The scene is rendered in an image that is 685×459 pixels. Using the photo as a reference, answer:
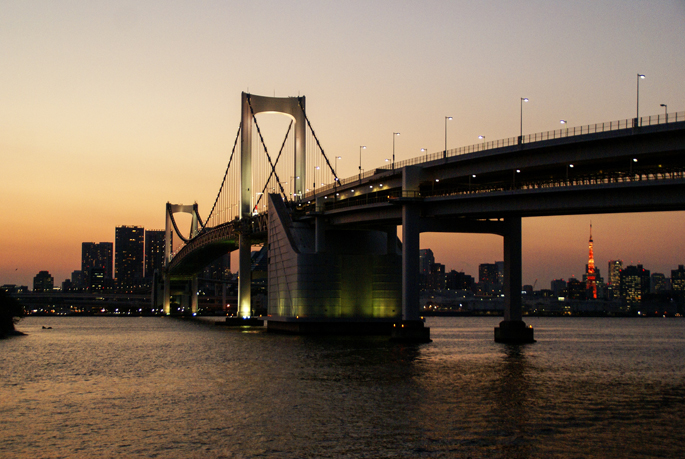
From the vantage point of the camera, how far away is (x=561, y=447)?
1953cm

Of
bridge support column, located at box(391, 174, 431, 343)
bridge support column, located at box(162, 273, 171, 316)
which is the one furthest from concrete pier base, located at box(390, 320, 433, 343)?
bridge support column, located at box(162, 273, 171, 316)

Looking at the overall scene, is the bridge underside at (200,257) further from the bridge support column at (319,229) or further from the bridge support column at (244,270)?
the bridge support column at (319,229)

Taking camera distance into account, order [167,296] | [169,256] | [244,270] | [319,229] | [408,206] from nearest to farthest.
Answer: [408,206], [319,229], [244,270], [169,256], [167,296]

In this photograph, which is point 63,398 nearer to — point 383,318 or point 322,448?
point 322,448

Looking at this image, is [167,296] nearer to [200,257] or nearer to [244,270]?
[200,257]

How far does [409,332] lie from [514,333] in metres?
10.3

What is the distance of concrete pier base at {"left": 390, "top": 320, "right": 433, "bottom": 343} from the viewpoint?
177ft

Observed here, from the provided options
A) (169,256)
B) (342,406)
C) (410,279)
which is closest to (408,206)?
(410,279)

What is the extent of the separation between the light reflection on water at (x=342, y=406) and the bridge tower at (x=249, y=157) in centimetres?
4103

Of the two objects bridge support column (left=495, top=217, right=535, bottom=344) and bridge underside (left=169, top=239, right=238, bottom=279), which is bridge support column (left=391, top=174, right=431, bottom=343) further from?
bridge underside (left=169, top=239, right=238, bottom=279)

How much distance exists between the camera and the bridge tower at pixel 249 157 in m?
86.9

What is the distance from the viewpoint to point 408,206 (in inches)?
2060

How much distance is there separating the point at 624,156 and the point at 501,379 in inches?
545

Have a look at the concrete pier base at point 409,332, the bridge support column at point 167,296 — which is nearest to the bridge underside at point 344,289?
the concrete pier base at point 409,332
